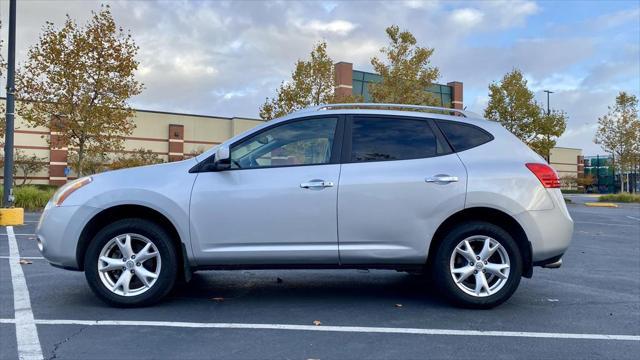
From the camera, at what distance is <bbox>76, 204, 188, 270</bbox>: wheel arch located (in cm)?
479

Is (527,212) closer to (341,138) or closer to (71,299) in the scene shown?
(341,138)

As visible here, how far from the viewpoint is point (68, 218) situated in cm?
477

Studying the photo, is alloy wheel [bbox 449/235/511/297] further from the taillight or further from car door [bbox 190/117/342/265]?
car door [bbox 190/117/342/265]

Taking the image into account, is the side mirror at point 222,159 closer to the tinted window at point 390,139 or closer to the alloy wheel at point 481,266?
the tinted window at point 390,139

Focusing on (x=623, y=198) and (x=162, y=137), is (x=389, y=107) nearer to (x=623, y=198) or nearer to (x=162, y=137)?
(x=623, y=198)

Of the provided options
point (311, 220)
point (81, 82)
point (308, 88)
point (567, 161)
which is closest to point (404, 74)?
point (308, 88)

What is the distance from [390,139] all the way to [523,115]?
30.3 m

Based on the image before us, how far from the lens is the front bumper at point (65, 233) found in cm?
475

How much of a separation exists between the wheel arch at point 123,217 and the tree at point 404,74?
68.8 ft

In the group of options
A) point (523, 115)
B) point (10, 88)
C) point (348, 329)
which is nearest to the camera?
point (348, 329)

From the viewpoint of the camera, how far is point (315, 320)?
4.53 m

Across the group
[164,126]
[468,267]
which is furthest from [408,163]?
[164,126]

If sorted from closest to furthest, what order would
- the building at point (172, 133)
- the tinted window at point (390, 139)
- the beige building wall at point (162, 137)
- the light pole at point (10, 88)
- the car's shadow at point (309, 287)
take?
the tinted window at point (390, 139) < the car's shadow at point (309, 287) < the light pole at point (10, 88) < the building at point (172, 133) < the beige building wall at point (162, 137)

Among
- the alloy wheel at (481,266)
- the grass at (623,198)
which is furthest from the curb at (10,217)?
the grass at (623,198)
